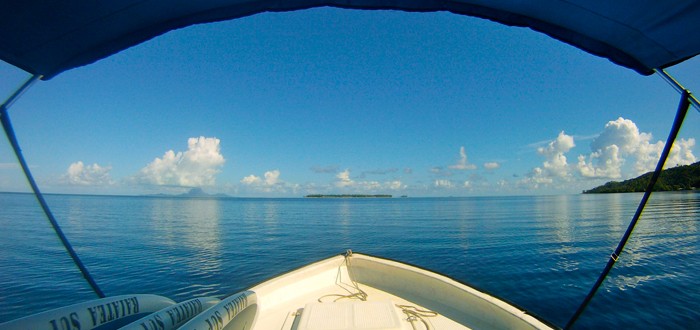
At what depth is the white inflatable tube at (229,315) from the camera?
9.23 feet

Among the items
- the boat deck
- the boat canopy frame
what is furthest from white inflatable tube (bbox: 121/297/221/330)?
the boat canopy frame

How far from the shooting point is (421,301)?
5.31m

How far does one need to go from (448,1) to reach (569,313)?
10.7 meters

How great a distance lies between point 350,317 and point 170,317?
211 cm

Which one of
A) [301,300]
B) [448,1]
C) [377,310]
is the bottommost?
[301,300]

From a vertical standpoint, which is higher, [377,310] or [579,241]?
[377,310]

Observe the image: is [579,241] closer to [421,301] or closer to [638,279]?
[638,279]

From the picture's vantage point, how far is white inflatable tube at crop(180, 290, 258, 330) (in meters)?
2.81

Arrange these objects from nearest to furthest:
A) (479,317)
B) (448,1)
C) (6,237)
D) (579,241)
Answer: (448,1) → (479,317) → (579,241) → (6,237)

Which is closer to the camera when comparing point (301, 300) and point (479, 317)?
point (479, 317)

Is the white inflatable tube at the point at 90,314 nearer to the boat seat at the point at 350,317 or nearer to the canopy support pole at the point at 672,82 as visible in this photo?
the boat seat at the point at 350,317

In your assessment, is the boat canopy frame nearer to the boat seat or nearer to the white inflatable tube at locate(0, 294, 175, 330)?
the white inflatable tube at locate(0, 294, 175, 330)

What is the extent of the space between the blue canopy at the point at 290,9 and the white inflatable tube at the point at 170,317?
2.54 metres

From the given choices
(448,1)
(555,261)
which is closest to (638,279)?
(555,261)
